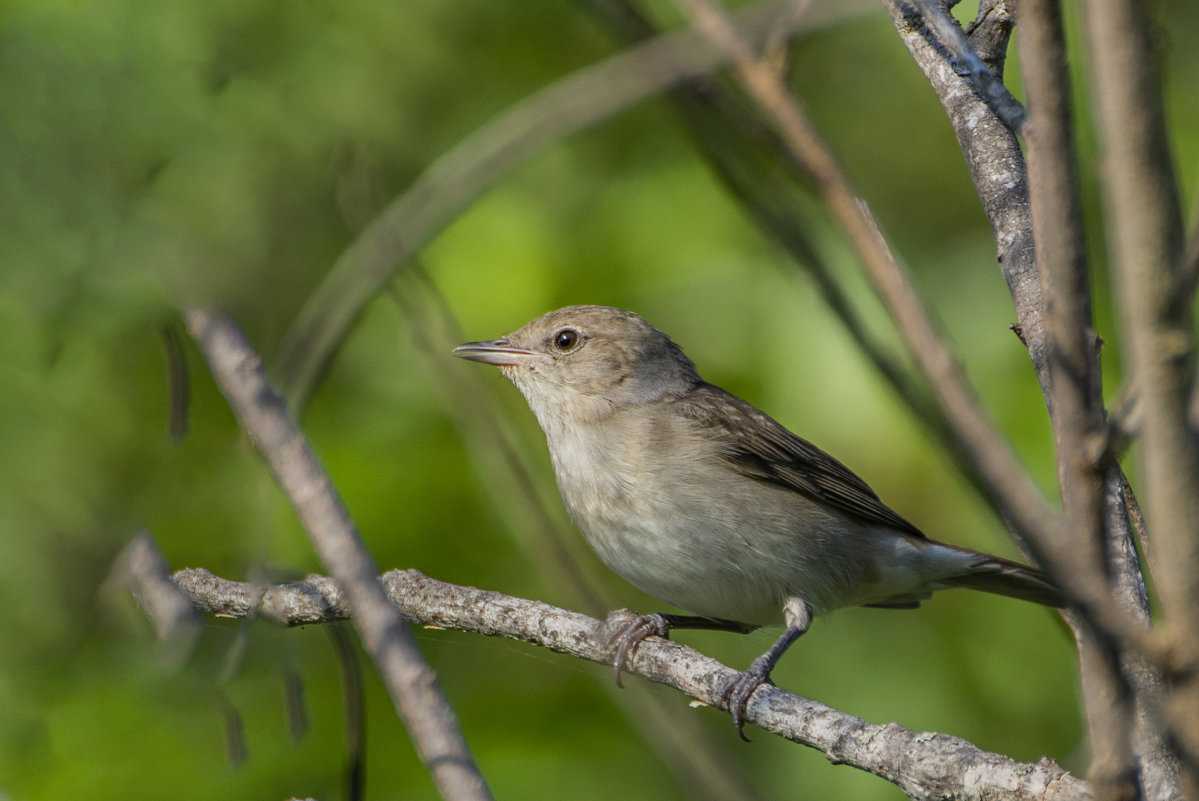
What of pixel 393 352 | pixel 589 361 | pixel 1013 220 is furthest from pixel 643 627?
pixel 1013 220

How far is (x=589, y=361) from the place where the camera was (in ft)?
17.5

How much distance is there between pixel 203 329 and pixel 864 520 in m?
3.75

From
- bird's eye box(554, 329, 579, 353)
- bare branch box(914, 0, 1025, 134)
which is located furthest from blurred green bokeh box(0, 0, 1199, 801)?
bare branch box(914, 0, 1025, 134)

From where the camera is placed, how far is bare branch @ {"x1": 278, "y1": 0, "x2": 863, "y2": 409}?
4.34 feet

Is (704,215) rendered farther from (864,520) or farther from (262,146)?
(262,146)

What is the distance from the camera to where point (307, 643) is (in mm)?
4051

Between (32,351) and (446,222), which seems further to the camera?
(32,351)

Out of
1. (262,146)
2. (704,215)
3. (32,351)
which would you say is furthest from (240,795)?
(704,215)

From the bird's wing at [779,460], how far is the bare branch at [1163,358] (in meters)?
4.14

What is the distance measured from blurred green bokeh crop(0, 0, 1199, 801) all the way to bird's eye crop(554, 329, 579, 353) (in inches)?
12.3

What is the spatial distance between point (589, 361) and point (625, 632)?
1.84 meters

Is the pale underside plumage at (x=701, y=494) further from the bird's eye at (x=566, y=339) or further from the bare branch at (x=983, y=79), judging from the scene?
the bare branch at (x=983, y=79)

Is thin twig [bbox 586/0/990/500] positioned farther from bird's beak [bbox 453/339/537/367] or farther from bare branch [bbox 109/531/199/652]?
bird's beak [bbox 453/339/537/367]

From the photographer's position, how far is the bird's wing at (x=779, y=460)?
5.11 metres
